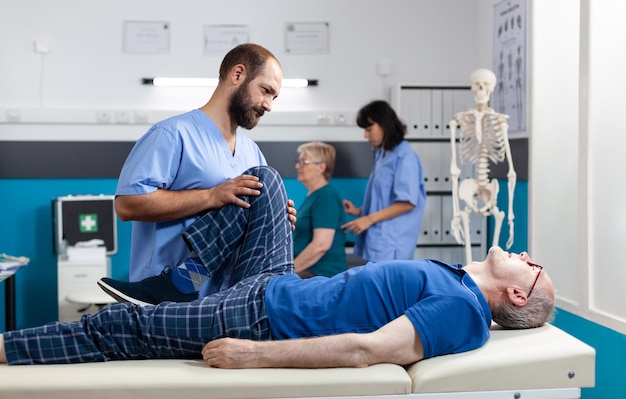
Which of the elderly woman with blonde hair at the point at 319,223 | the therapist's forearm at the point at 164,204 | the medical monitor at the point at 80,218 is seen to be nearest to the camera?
the therapist's forearm at the point at 164,204

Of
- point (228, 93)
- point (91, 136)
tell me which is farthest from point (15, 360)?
point (91, 136)

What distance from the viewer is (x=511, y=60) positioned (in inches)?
175

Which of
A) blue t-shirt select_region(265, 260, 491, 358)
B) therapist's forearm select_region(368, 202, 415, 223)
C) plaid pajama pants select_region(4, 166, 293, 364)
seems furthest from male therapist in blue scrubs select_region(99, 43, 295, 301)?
therapist's forearm select_region(368, 202, 415, 223)

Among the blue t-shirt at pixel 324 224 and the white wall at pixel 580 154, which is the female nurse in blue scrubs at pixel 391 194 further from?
the white wall at pixel 580 154

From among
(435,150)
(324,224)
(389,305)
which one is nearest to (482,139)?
(324,224)

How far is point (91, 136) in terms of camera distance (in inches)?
194

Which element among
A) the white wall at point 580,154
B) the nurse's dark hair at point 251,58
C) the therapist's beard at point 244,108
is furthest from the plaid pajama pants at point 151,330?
the white wall at point 580,154

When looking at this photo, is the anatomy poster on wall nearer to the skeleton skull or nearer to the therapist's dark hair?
the skeleton skull

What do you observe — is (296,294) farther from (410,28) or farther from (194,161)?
(410,28)

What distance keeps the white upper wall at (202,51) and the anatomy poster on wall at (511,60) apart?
1.53 ft

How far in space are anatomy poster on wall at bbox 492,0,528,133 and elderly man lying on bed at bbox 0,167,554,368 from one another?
225cm

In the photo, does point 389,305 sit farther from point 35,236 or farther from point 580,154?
point 35,236

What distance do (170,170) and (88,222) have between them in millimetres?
2556

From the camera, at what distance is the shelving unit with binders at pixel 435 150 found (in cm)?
503
